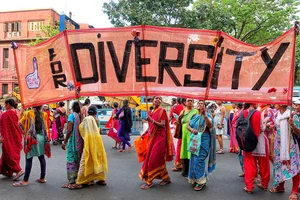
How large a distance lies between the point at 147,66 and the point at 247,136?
1993 millimetres

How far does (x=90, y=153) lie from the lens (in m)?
5.24

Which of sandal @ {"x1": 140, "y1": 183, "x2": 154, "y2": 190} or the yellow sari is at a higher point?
the yellow sari

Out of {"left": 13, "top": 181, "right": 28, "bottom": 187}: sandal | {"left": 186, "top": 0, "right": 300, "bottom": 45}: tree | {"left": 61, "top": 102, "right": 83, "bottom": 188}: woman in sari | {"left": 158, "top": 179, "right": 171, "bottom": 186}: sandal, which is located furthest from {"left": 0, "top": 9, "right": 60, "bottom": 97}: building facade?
{"left": 158, "top": 179, "right": 171, "bottom": 186}: sandal

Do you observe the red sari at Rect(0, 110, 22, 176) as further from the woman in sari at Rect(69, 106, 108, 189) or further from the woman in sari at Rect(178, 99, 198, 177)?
the woman in sari at Rect(178, 99, 198, 177)

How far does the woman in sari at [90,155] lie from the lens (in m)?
5.21

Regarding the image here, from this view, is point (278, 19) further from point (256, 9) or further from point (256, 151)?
point (256, 151)

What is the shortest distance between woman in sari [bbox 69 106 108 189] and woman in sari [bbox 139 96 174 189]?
0.77m

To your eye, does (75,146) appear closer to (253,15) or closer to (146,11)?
(146,11)

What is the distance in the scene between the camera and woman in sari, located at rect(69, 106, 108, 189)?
5207mm

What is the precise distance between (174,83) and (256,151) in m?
1.85

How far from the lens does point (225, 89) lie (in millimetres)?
4590

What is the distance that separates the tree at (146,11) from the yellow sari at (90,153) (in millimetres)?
13249

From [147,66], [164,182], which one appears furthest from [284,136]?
[147,66]

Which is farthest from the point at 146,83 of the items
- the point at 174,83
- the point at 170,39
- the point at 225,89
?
the point at 225,89
